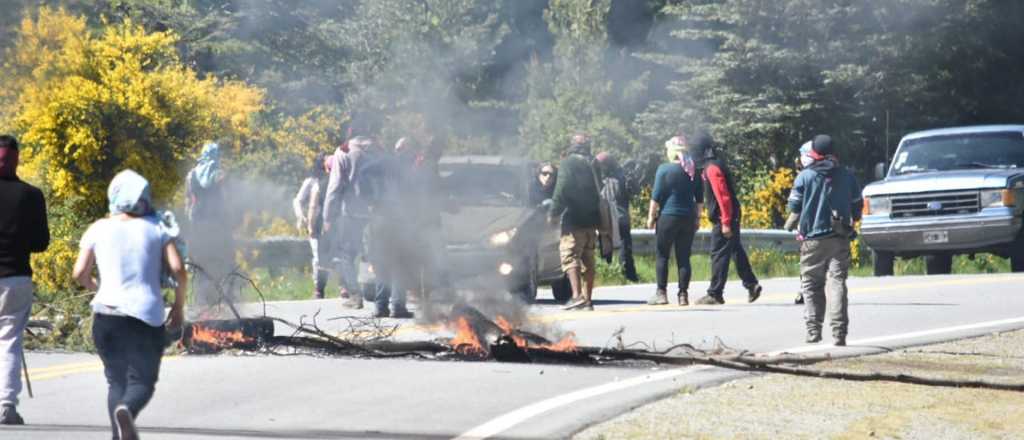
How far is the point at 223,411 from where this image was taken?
10.4m

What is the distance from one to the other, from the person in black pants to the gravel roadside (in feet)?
18.6

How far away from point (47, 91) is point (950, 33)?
1761 centimetres

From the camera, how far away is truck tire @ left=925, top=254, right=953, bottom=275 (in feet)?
85.1

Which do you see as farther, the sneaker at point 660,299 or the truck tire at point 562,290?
the truck tire at point 562,290

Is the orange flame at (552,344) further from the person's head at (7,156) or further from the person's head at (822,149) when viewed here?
the person's head at (7,156)

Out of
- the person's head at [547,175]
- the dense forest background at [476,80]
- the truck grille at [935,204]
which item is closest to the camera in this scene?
the dense forest background at [476,80]

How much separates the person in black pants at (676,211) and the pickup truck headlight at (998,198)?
646 cm

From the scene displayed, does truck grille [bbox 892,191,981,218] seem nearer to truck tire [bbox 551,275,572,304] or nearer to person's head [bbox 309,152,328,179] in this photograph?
truck tire [bbox 551,275,572,304]

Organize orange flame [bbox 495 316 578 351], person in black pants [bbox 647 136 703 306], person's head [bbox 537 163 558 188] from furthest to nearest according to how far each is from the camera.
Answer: person's head [bbox 537 163 558 188]
person in black pants [bbox 647 136 703 306]
orange flame [bbox 495 316 578 351]

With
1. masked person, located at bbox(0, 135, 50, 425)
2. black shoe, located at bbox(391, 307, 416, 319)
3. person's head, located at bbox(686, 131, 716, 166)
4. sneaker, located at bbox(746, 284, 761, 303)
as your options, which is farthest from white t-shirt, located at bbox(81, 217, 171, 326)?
sneaker, located at bbox(746, 284, 761, 303)

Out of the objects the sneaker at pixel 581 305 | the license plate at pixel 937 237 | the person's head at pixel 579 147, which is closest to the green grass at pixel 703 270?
the license plate at pixel 937 237

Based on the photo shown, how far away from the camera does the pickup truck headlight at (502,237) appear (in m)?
17.6

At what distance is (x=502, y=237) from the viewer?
17.8 meters

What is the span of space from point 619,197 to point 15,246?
1336 centimetres
